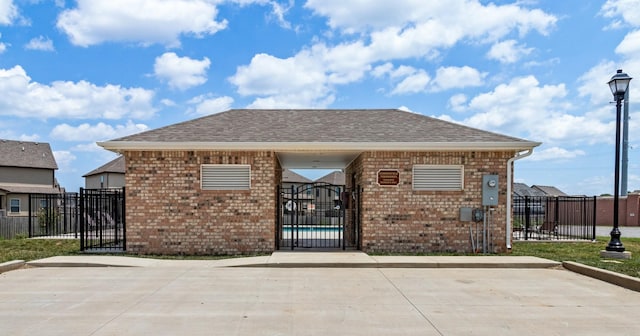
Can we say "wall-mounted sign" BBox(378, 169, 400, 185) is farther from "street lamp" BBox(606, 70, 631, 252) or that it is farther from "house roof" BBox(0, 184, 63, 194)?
"house roof" BBox(0, 184, 63, 194)

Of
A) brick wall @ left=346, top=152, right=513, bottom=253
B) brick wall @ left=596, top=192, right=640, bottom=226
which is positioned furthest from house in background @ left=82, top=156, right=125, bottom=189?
brick wall @ left=596, top=192, right=640, bottom=226

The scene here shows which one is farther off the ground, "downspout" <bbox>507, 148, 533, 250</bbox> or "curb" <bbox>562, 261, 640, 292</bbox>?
"downspout" <bbox>507, 148, 533, 250</bbox>

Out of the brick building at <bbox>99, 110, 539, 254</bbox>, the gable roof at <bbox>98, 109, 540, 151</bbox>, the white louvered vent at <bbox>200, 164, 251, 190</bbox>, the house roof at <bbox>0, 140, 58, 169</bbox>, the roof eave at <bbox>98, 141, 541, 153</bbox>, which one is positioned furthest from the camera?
the house roof at <bbox>0, 140, 58, 169</bbox>

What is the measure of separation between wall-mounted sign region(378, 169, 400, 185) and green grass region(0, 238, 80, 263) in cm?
833

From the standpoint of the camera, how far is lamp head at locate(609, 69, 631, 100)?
1066cm

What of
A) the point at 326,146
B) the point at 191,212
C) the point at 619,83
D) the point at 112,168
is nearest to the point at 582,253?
the point at 619,83

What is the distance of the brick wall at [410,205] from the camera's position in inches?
435

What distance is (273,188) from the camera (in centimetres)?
1105

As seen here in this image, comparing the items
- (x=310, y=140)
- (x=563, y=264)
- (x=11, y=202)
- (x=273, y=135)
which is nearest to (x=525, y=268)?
(x=563, y=264)

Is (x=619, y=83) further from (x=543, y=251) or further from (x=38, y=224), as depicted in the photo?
(x=38, y=224)

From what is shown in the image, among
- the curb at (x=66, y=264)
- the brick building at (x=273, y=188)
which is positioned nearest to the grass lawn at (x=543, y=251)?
the curb at (x=66, y=264)

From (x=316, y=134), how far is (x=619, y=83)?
7.89m

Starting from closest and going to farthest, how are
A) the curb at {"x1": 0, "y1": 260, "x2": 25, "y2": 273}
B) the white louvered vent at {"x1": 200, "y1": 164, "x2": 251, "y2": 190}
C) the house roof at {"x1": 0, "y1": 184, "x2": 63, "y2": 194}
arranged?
the curb at {"x1": 0, "y1": 260, "x2": 25, "y2": 273}, the white louvered vent at {"x1": 200, "y1": 164, "x2": 251, "y2": 190}, the house roof at {"x1": 0, "y1": 184, "x2": 63, "y2": 194}

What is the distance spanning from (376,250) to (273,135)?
13.5 feet
